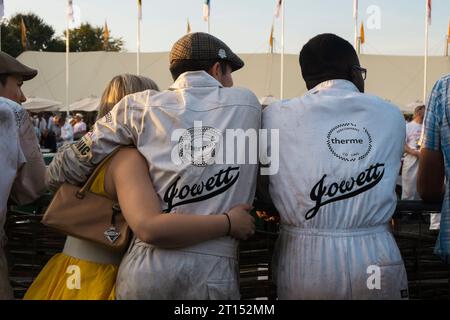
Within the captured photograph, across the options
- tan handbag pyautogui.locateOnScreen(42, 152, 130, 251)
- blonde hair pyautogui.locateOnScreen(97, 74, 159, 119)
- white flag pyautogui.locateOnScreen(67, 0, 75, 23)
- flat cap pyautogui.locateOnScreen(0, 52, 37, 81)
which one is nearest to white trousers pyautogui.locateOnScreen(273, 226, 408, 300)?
tan handbag pyautogui.locateOnScreen(42, 152, 130, 251)

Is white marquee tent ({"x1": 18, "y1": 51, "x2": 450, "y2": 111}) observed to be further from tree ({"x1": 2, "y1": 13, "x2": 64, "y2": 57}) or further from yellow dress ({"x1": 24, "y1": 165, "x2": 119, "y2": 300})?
yellow dress ({"x1": 24, "y1": 165, "x2": 119, "y2": 300})

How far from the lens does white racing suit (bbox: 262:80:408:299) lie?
2.34 metres

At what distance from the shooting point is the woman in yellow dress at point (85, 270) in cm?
252

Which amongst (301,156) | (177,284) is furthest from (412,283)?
(177,284)

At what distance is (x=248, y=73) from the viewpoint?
40.1m

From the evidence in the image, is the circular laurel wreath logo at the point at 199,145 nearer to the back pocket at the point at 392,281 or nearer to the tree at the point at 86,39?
the back pocket at the point at 392,281

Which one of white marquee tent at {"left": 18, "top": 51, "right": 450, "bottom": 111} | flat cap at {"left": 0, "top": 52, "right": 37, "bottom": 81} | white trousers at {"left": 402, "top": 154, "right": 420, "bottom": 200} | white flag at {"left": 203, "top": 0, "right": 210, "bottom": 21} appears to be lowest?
white trousers at {"left": 402, "top": 154, "right": 420, "bottom": 200}

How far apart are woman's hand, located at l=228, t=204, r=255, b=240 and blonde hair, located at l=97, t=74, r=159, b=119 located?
0.71 metres

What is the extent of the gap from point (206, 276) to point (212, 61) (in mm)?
886

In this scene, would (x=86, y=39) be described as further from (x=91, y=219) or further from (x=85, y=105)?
(x=91, y=219)

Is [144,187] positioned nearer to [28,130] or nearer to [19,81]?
[28,130]

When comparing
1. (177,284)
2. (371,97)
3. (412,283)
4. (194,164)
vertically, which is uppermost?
(371,97)

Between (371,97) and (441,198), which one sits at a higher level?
(371,97)

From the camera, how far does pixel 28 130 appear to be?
3.08m
